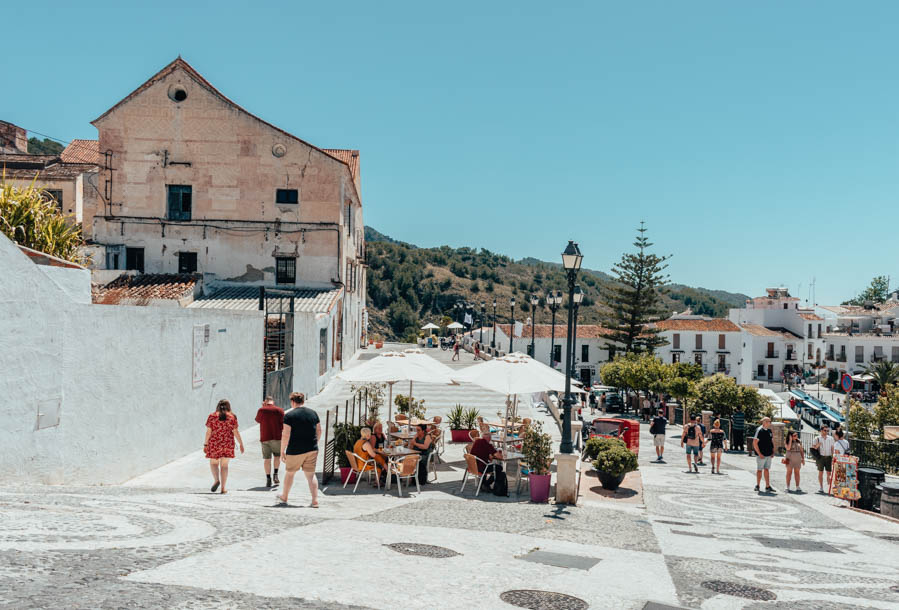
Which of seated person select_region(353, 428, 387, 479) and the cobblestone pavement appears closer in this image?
the cobblestone pavement

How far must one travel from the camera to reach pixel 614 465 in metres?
13.3

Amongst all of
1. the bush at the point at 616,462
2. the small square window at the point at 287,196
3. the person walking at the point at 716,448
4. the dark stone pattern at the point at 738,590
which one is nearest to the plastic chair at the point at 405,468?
the bush at the point at 616,462

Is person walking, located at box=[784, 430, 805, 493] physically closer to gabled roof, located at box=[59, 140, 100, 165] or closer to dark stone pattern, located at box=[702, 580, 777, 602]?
dark stone pattern, located at box=[702, 580, 777, 602]

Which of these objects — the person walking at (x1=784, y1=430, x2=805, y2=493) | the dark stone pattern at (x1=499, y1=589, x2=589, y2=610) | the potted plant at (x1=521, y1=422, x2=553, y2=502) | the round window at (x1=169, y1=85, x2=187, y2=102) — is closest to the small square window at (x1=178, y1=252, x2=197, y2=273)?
the round window at (x1=169, y1=85, x2=187, y2=102)

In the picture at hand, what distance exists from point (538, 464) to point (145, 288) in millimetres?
22895

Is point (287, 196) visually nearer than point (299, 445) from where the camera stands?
No

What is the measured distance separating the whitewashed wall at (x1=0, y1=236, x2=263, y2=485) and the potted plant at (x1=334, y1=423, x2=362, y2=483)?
3.38 metres

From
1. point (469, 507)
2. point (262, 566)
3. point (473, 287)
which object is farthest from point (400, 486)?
point (473, 287)

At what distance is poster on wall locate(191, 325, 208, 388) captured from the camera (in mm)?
14662

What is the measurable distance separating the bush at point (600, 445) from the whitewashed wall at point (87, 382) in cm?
823

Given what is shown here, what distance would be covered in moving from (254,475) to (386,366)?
10.1 ft

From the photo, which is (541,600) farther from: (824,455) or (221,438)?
(824,455)

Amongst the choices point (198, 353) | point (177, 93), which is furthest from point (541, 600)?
point (177, 93)

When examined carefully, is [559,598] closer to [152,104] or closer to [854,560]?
[854,560]
